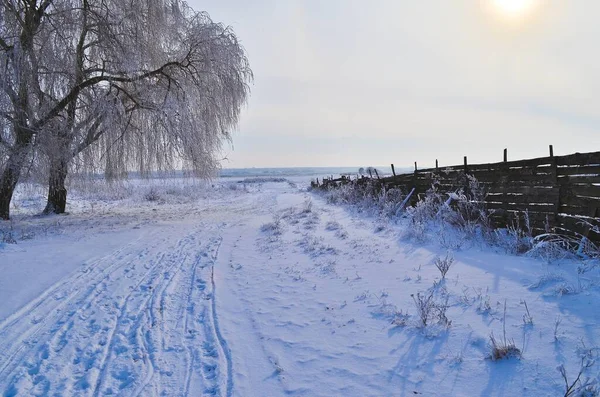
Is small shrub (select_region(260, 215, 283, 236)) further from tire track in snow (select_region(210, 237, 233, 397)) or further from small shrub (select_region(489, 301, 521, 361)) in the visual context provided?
small shrub (select_region(489, 301, 521, 361))

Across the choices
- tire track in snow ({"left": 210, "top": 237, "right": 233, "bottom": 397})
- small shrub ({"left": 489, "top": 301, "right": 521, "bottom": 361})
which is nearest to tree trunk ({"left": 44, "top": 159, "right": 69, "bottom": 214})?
tire track in snow ({"left": 210, "top": 237, "right": 233, "bottom": 397})

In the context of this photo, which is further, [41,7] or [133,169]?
[133,169]

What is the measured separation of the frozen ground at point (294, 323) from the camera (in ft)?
8.93

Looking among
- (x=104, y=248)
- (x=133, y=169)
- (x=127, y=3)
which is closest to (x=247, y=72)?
(x=127, y=3)

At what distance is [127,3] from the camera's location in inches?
442

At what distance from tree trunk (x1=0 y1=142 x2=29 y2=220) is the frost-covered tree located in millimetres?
27

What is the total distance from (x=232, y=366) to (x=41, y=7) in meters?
11.9

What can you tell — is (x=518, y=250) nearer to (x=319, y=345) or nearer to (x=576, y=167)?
(x=576, y=167)

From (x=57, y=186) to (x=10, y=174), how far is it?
174 cm

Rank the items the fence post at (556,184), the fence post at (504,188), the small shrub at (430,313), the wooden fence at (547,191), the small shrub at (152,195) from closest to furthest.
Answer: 1. the small shrub at (430,313)
2. the wooden fence at (547,191)
3. the fence post at (556,184)
4. the fence post at (504,188)
5. the small shrub at (152,195)

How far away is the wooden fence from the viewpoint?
207 inches

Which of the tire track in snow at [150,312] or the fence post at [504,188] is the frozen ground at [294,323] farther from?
the fence post at [504,188]

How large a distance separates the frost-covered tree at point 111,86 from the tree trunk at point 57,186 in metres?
0.04

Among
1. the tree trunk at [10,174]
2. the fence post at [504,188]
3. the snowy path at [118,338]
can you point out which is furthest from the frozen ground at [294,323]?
the tree trunk at [10,174]
